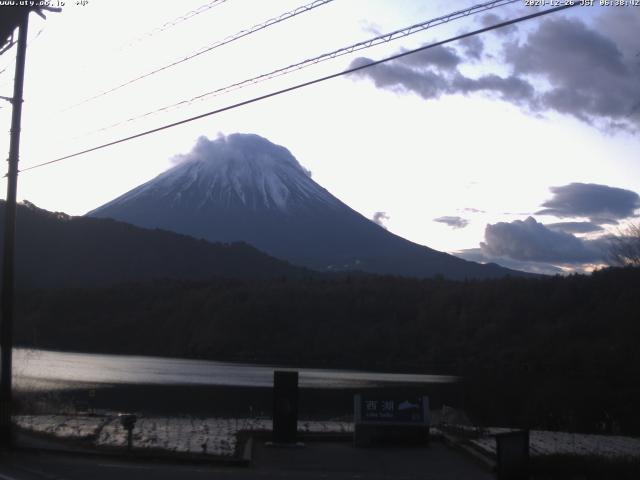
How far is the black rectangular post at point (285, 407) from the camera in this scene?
55.9 ft

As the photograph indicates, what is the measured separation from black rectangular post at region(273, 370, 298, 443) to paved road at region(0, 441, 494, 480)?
343 millimetres

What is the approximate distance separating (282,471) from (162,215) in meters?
182

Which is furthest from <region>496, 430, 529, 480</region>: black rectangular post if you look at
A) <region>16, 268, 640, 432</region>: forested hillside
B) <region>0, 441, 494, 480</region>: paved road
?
<region>16, 268, 640, 432</region>: forested hillside

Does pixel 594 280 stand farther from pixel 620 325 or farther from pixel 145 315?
pixel 145 315

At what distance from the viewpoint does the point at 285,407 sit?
55.7ft

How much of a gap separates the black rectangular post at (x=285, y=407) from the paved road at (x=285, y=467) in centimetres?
34

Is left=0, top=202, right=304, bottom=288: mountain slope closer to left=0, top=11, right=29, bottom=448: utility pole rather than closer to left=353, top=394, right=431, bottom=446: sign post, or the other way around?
left=0, top=11, right=29, bottom=448: utility pole

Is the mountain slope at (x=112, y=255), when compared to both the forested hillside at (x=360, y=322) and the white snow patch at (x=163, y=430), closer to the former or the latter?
the forested hillside at (x=360, y=322)

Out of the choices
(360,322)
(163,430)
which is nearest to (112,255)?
(360,322)

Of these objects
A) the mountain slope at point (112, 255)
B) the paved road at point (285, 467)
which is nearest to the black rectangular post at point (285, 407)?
the paved road at point (285, 467)

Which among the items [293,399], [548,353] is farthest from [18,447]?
[548,353]

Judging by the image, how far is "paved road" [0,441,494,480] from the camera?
14.1 meters

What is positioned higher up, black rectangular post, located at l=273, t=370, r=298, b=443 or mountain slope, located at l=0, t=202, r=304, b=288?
mountain slope, located at l=0, t=202, r=304, b=288

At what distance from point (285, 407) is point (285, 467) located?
177 cm
